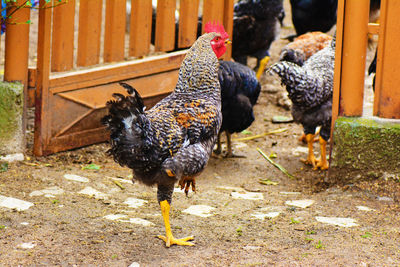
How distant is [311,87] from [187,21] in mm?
1681

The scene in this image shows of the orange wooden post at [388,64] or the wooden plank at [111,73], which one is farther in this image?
the wooden plank at [111,73]

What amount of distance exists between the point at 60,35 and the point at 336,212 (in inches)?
122

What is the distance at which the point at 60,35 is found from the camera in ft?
18.7

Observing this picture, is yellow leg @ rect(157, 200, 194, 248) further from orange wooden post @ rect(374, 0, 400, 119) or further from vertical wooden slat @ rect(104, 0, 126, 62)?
vertical wooden slat @ rect(104, 0, 126, 62)

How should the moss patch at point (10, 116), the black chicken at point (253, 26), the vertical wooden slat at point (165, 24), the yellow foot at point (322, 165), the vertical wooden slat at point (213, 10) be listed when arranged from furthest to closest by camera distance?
1. the black chicken at point (253, 26)
2. the vertical wooden slat at point (213, 10)
3. the vertical wooden slat at point (165, 24)
4. the yellow foot at point (322, 165)
5. the moss patch at point (10, 116)

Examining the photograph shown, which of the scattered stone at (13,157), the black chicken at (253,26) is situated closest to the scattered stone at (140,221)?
the scattered stone at (13,157)

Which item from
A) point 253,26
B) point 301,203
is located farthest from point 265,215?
point 253,26

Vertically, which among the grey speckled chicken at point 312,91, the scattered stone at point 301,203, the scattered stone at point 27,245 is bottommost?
the scattered stone at point 27,245

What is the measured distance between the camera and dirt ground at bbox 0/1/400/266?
150 inches

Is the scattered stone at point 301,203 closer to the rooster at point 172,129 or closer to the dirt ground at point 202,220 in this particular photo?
the dirt ground at point 202,220

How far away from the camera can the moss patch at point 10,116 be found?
5.46m

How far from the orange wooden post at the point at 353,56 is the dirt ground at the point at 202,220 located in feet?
2.47

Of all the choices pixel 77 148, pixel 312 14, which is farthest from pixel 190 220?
pixel 312 14

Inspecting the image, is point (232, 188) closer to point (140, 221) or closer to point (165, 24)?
point (140, 221)
